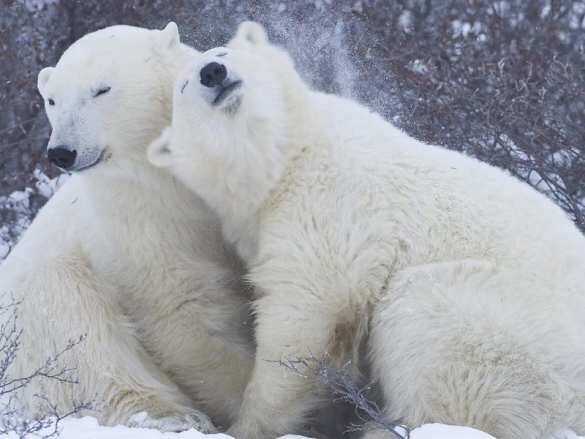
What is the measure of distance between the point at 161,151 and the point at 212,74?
35 centimetres

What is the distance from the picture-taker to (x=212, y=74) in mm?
3859

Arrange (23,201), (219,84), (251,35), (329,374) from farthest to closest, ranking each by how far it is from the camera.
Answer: (23,201) < (251,35) < (219,84) < (329,374)

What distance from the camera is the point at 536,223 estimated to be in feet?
12.8

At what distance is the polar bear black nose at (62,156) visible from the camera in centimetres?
391

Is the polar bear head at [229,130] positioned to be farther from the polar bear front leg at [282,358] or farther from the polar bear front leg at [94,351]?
the polar bear front leg at [94,351]

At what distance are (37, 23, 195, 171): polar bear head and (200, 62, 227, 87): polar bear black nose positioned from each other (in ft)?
1.11

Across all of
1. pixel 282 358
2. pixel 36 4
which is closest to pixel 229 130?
pixel 282 358

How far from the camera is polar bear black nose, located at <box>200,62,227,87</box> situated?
385cm

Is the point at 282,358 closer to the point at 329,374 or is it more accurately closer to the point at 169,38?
the point at 329,374

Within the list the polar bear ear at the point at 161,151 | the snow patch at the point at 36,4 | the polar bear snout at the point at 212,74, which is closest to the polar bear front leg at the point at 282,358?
the polar bear ear at the point at 161,151

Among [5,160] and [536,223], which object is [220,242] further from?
[5,160]

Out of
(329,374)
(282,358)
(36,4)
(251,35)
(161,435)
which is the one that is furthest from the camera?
(36,4)

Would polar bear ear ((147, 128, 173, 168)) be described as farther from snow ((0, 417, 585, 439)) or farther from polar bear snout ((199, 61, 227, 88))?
snow ((0, 417, 585, 439))

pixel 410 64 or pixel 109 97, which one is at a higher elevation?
pixel 109 97
